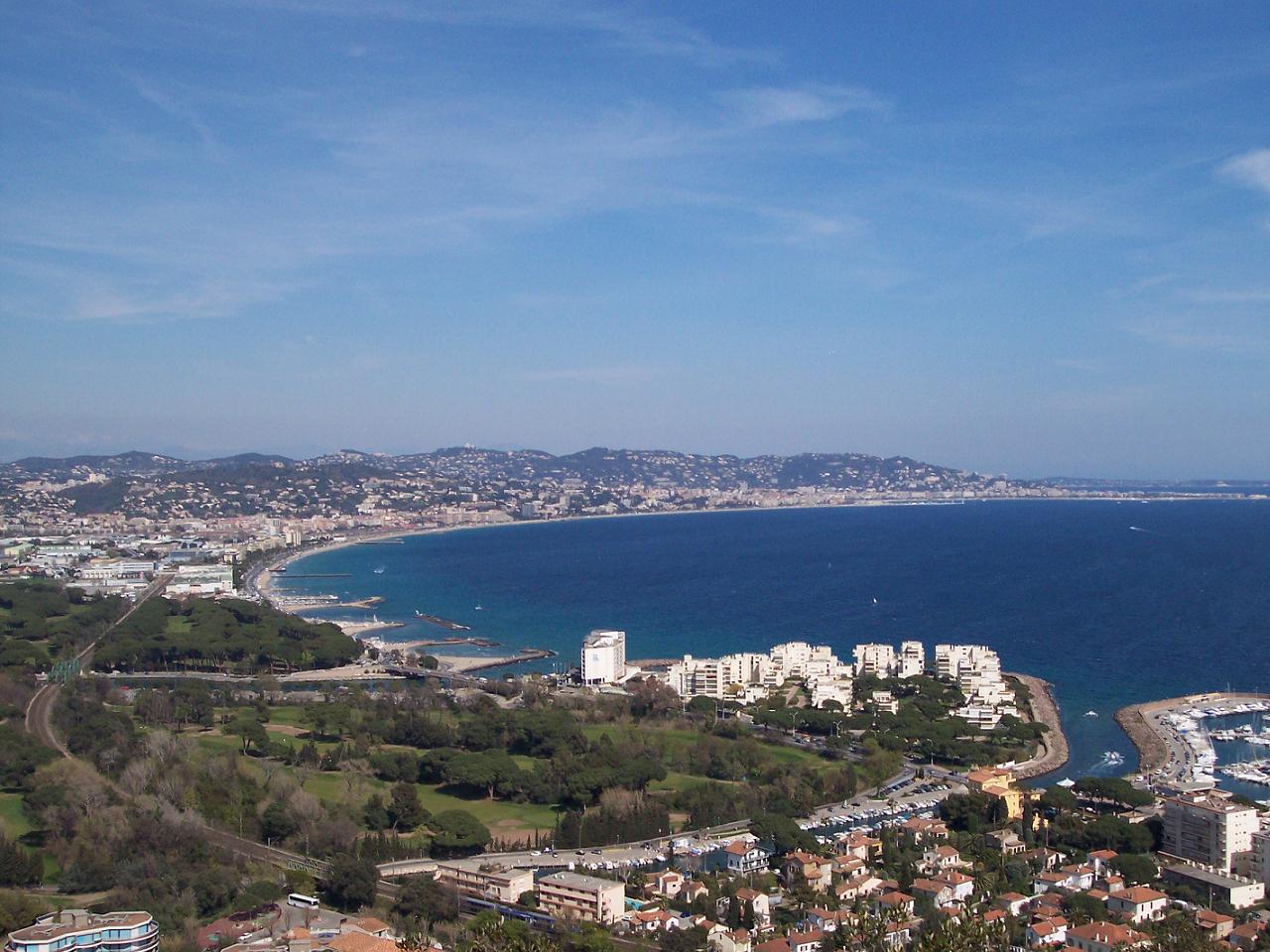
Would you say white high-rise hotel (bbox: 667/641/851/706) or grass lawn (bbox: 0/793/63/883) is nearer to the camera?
grass lawn (bbox: 0/793/63/883)

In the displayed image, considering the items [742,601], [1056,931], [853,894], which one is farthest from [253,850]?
[742,601]

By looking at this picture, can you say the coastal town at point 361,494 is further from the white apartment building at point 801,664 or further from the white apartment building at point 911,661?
the white apartment building at point 911,661

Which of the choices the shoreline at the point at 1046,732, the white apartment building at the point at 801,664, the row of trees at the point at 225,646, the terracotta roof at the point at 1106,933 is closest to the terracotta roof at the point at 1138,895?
the terracotta roof at the point at 1106,933

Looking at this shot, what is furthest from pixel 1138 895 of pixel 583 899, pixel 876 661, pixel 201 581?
pixel 201 581

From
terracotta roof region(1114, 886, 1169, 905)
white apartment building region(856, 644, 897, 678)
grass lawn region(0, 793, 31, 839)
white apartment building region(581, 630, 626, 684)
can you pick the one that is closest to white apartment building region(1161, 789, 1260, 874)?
terracotta roof region(1114, 886, 1169, 905)

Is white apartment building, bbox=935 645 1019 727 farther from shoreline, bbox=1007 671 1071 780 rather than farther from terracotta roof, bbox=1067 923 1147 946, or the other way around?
terracotta roof, bbox=1067 923 1147 946

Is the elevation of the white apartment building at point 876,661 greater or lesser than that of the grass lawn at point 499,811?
greater
